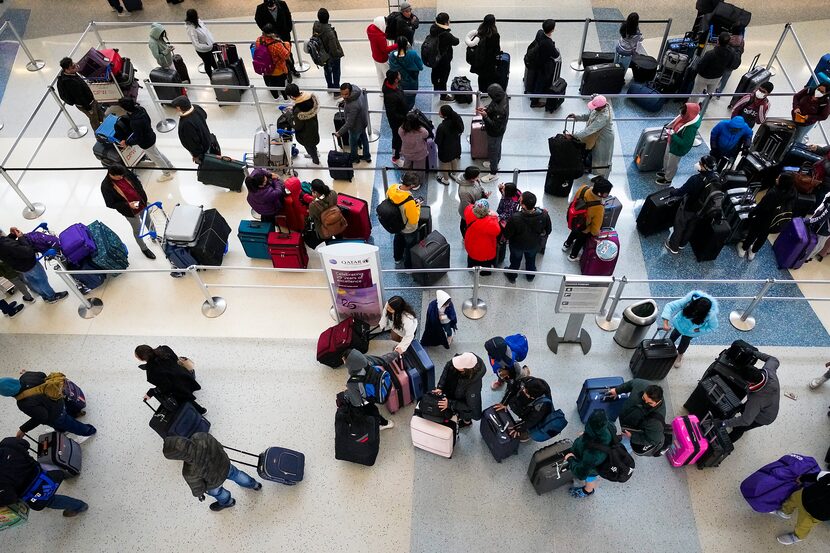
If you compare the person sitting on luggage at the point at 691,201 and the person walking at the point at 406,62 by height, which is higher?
the person walking at the point at 406,62

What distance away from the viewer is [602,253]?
821cm

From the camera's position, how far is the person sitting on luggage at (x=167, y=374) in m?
6.76

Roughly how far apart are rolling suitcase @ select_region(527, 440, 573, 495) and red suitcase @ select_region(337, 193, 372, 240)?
392cm

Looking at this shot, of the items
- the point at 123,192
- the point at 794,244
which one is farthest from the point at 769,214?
the point at 123,192

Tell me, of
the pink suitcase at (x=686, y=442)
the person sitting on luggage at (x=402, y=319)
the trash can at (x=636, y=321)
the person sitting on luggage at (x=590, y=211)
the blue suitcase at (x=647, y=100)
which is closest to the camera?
the pink suitcase at (x=686, y=442)

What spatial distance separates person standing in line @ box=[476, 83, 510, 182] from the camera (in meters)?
9.27

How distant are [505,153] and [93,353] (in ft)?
23.7

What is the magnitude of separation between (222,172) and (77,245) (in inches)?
98.8

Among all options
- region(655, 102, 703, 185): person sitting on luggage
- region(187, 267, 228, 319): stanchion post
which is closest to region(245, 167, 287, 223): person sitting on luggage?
region(187, 267, 228, 319): stanchion post

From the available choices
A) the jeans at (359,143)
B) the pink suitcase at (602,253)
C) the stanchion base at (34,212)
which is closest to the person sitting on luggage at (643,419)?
the pink suitcase at (602,253)

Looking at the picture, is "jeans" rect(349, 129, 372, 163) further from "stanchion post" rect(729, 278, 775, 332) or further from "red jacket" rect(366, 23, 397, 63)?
"stanchion post" rect(729, 278, 775, 332)

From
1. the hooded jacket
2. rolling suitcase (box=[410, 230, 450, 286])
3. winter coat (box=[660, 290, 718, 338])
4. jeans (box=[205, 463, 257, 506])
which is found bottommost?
jeans (box=[205, 463, 257, 506])

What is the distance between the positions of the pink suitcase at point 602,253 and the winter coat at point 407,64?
455 cm

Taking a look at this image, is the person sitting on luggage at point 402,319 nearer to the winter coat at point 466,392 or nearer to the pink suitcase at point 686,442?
the winter coat at point 466,392
